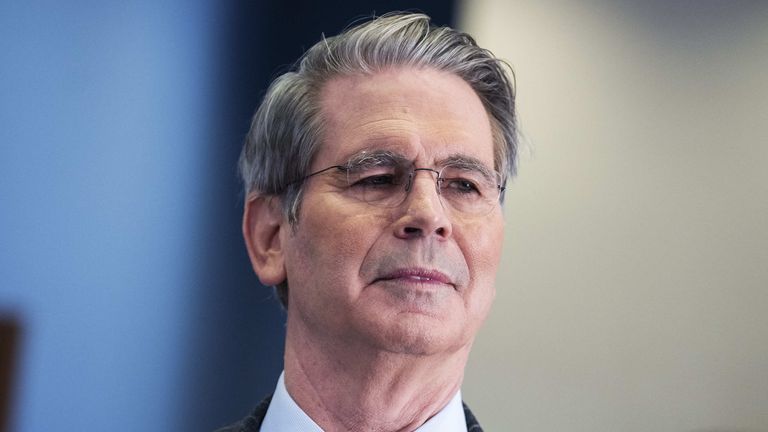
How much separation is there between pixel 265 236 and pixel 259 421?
1.28ft

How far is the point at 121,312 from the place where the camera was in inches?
80.0

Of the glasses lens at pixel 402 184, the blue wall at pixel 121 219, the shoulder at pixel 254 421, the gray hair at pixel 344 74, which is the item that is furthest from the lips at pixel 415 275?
the blue wall at pixel 121 219

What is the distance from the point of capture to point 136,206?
205 centimetres

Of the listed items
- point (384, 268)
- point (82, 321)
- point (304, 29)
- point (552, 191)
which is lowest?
point (82, 321)

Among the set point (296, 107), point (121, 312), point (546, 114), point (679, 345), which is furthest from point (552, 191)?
point (121, 312)

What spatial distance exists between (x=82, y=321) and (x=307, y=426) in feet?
1.98

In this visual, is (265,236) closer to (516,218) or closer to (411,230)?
(411,230)

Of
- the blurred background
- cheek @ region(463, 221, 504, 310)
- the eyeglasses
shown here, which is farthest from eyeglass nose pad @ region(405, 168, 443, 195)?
the blurred background

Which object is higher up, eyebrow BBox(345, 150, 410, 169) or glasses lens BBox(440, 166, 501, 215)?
eyebrow BBox(345, 150, 410, 169)

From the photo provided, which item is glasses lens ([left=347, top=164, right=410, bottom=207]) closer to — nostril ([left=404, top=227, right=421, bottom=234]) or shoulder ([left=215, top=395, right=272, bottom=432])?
nostril ([left=404, top=227, right=421, bottom=234])

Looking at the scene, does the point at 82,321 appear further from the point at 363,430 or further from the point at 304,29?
the point at 304,29

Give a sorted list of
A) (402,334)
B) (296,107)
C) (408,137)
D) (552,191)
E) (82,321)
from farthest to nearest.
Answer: (552,191) → (82,321) → (296,107) → (408,137) → (402,334)

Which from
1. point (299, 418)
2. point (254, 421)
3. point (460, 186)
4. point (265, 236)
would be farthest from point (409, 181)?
point (254, 421)

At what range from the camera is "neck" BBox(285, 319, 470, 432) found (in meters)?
1.64
